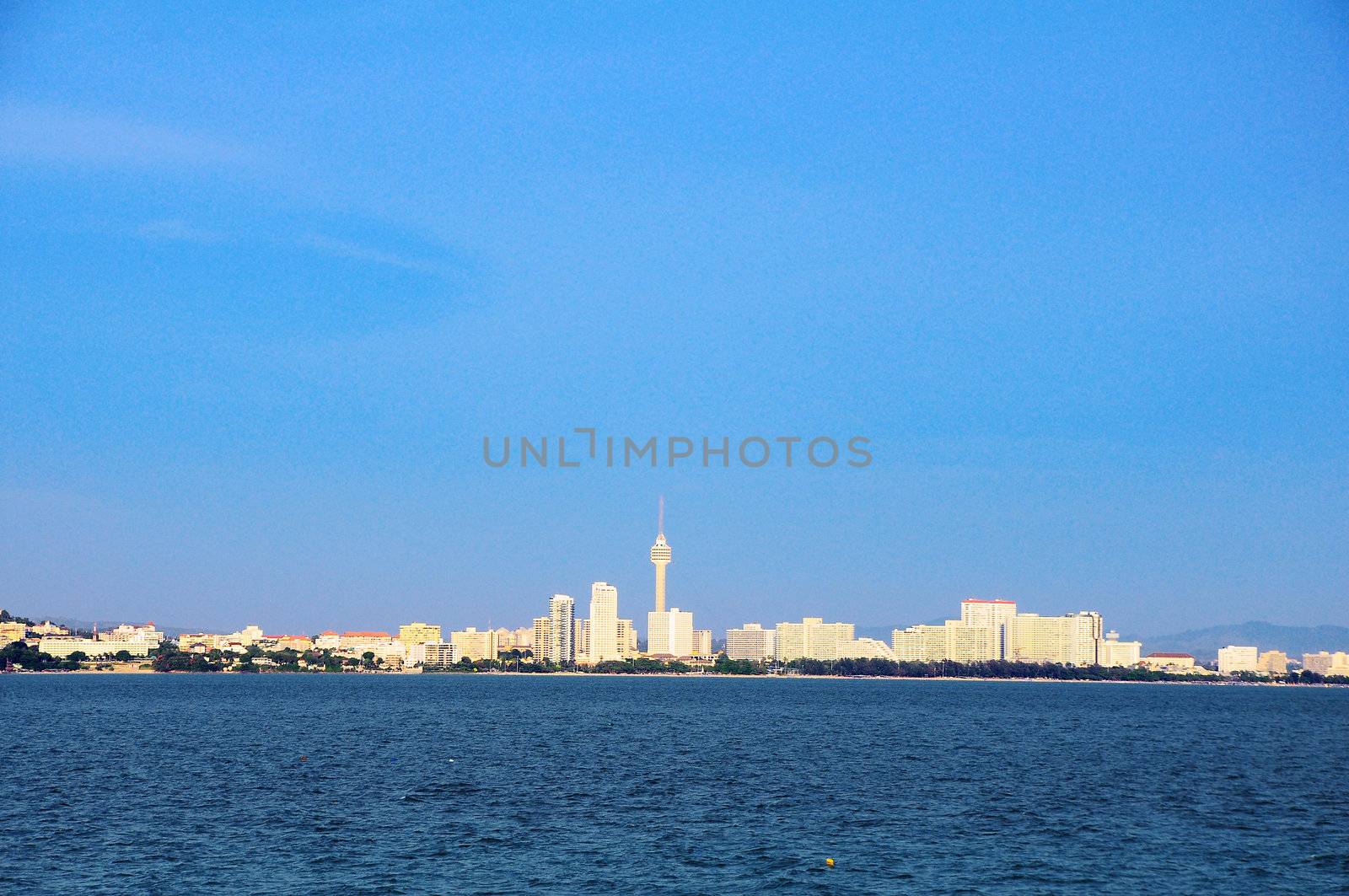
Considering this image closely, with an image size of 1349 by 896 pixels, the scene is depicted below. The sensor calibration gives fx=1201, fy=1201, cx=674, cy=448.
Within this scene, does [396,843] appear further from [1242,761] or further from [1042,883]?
[1242,761]

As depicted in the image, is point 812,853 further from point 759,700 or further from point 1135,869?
point 759,700

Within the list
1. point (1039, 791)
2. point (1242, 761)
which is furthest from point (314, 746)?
point (1242, 761)

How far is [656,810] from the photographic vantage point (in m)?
44.0

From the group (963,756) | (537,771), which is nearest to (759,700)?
(963,756)

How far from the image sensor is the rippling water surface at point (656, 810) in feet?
107

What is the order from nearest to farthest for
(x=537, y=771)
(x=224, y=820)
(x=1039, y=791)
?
(x=224, y=820)
(x=1039, y=791)
(x=537, y=771)

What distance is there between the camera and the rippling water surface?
32688 millimetres

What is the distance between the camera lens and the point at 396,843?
119ft

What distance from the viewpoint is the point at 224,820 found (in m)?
40.5

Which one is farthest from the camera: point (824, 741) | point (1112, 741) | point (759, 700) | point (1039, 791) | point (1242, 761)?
point (759, 700)

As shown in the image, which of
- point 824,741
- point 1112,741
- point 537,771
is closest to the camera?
point 537,771

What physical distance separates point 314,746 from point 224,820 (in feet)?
95.2

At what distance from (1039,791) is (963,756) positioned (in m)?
16.8

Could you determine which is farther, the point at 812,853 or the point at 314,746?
the point at 314,746
